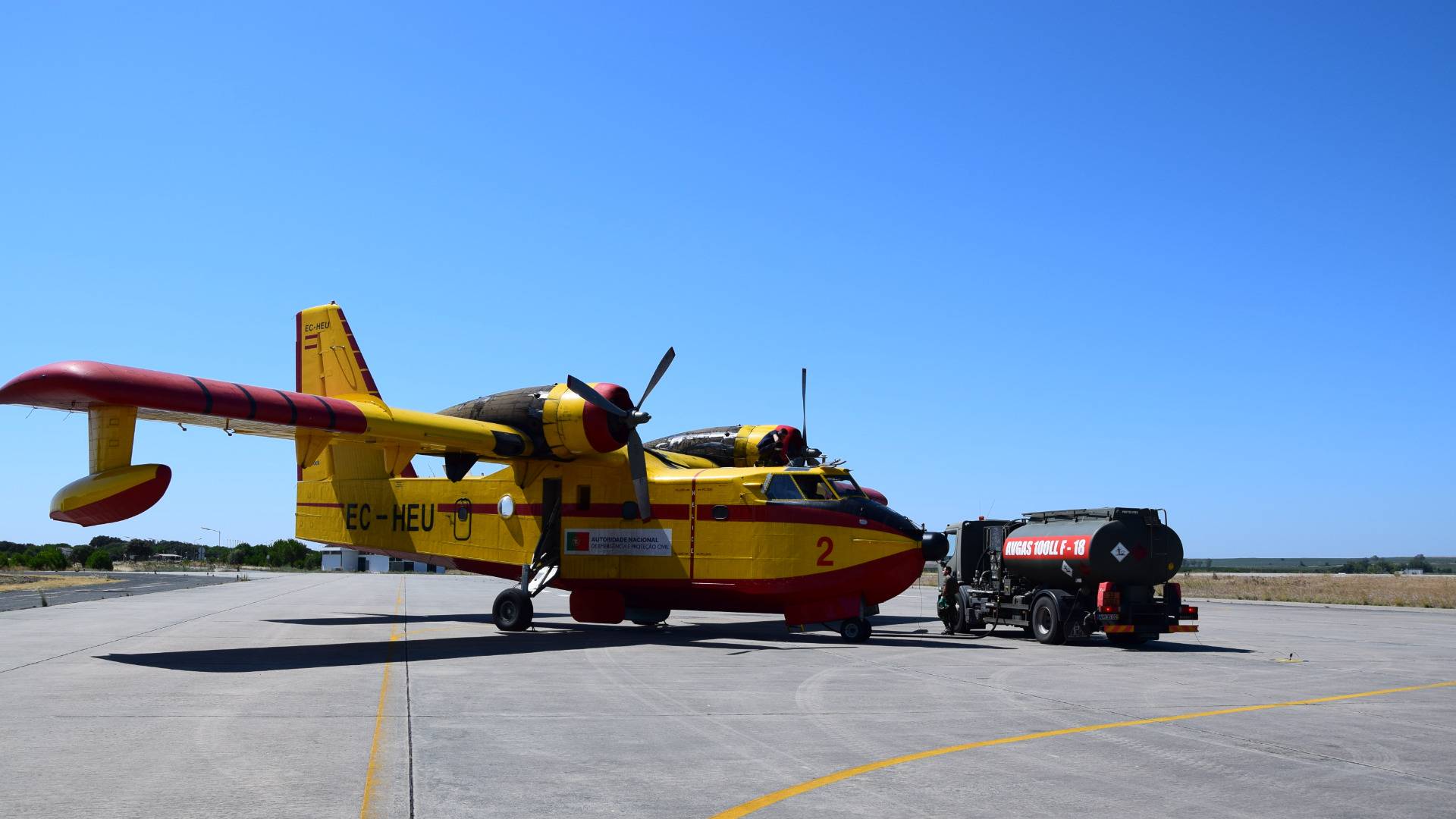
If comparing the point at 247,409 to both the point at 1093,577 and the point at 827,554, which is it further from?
the point at 1093,577

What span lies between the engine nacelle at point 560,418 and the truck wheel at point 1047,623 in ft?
30.7

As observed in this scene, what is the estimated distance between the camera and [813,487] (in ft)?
70.3

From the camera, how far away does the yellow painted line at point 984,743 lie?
719 centimetres


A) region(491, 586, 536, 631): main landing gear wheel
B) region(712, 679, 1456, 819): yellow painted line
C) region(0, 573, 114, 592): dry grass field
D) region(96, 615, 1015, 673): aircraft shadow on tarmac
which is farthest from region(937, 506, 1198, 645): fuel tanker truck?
region(0, 573, 114, 592): dry grass field

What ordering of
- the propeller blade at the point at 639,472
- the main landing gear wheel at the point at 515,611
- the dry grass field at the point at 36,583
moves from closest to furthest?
the propeller blade at the point at 639,472 < the main landing gear wheel at the point at 515,611 < the dry grass field at the point at 36,583

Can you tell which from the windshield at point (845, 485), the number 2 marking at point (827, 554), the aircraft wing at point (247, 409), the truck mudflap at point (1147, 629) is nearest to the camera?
the aircraft wing at point (247, 409)

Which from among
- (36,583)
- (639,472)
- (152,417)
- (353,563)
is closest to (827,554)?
(639,472)

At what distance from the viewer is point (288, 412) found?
59.5 ft

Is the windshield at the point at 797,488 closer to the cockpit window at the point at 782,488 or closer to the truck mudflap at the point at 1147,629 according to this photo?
the cockpit window at the point at 782,488

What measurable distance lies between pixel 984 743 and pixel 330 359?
67.3 ft

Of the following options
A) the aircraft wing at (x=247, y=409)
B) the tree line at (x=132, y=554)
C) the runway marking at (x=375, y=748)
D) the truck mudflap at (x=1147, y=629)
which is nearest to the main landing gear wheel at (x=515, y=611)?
the aircraft wing at (x=247, y=409)

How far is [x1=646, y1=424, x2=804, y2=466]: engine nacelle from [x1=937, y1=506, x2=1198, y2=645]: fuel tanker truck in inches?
230

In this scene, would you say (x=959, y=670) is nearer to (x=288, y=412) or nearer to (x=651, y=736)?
(x=651, y=736)

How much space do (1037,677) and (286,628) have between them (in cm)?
1622
